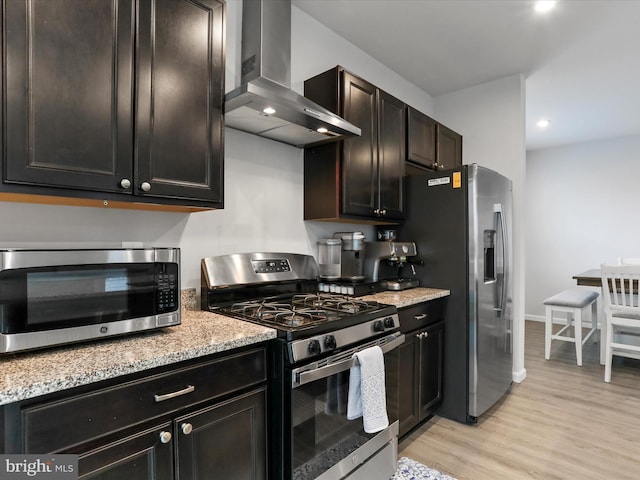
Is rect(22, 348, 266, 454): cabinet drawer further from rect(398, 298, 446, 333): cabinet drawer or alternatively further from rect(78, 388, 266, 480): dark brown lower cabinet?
rect(398, 298, 446, 333): cabinet drawer

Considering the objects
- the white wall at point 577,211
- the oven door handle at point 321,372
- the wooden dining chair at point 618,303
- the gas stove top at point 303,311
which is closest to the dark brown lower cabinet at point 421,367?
the gas stove top at point 303,311

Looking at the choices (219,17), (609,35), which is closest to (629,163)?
(609,35)

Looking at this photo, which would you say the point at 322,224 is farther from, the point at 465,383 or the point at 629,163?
the point at 629,163

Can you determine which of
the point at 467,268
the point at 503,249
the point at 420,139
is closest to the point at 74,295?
the point at 467,268

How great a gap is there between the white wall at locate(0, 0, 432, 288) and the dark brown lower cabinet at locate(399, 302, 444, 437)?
0.88 m

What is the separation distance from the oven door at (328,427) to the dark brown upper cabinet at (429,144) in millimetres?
1690

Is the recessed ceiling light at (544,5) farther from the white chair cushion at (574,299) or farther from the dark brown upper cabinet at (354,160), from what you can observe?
the white chair cushion at (574,299)

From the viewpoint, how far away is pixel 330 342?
5.25ft

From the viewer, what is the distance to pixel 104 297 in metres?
1.27

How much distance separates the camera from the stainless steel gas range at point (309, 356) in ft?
4.78

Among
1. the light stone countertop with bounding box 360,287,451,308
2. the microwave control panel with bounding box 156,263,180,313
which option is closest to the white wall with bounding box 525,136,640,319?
the light stone countertop with bounding box 360,287,451,308

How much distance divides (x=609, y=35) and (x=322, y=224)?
8.36ft

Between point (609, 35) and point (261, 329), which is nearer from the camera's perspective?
point (261, 329)

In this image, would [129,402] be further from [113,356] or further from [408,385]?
[408,385]
